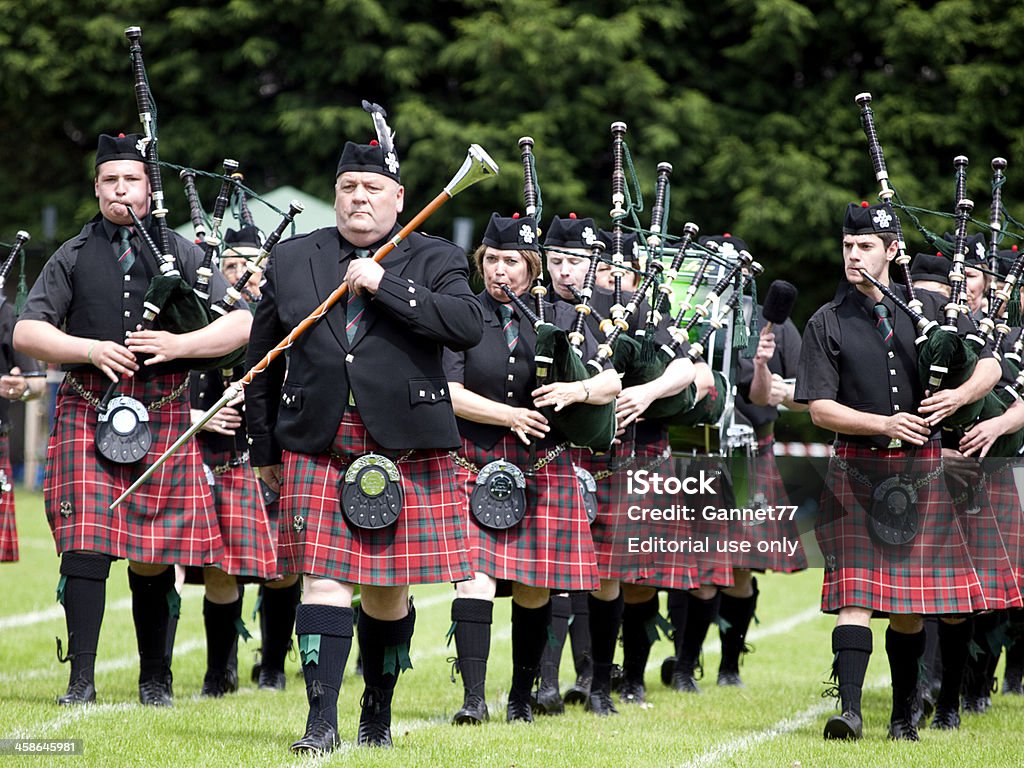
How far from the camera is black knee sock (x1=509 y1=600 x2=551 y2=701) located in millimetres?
6031

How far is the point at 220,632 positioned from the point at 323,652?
6.79 feet

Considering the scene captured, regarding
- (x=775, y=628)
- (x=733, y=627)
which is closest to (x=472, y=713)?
(x=733, y=627)

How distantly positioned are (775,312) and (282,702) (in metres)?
2.31

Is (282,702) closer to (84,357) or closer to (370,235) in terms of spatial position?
(84,357)

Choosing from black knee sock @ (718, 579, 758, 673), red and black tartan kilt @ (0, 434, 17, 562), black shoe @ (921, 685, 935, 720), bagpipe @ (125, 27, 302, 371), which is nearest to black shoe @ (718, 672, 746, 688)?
black knee sock @ (718, 579, 758, 673)

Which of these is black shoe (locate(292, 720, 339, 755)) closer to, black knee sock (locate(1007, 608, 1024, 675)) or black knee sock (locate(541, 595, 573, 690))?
black knee sock (locate(541, 595, 573, 690))

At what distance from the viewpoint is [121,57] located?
1914cm

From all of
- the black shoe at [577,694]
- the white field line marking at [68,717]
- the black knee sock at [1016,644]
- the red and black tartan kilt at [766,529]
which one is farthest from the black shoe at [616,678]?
the white field line marking at [68,717]

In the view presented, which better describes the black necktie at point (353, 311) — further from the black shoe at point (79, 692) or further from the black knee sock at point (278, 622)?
the black knee sock at point (278, 622)

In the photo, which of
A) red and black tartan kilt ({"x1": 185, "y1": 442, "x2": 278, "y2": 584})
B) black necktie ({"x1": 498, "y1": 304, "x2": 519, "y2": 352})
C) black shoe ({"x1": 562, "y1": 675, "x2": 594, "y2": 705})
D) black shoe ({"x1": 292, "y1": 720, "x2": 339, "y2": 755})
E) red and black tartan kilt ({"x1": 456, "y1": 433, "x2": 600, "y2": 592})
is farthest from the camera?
black shoe ({"x1": 562, "y1": 675, "x2": 594, "y2": 705})

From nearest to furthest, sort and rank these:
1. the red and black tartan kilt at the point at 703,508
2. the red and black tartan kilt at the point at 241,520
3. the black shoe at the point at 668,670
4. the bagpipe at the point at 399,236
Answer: the bagpipe at the point at 399,236 → the red and black tartan kilt at the point at 241,520 → the red and black tartan kilt at the point at 703,508 → the black shoe at the point at 668,670

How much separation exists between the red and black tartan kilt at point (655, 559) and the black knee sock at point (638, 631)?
0.66ft

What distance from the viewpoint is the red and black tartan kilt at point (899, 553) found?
5734 mm

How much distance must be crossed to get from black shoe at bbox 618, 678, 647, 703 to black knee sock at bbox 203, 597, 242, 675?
5.07ft
